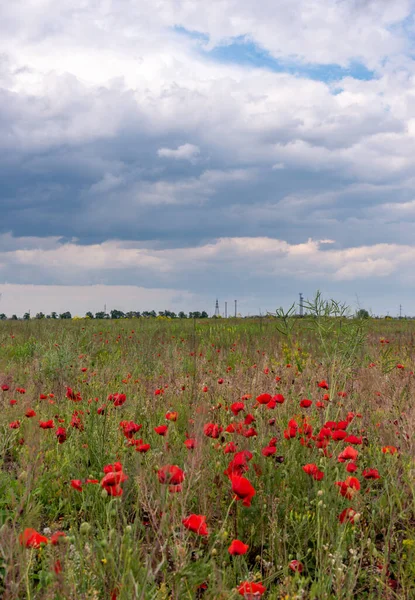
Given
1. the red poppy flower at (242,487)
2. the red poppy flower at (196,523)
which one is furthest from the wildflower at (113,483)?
the red poppy flower at (242,487)

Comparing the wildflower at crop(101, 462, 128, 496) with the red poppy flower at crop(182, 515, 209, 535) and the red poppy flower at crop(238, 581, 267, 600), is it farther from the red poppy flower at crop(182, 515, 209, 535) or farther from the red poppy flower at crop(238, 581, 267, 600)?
the red poppy flower at crop(238, 581, 267, 600)

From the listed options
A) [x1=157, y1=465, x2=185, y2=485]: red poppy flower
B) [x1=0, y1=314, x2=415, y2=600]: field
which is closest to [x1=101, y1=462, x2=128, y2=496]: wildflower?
[x1=0, y1=314, x2=415, y2=600]: field

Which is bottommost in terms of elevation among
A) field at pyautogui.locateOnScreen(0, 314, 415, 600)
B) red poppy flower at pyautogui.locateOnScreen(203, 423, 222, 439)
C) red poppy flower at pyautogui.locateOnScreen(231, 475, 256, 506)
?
field at pyautogui.locateOnScreen(0, 314, 415, 600)

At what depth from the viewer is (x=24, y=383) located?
706 cm

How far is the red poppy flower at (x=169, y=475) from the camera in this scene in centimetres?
199

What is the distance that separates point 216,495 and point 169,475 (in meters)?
1.39

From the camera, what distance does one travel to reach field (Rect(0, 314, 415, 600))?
207 centimetres

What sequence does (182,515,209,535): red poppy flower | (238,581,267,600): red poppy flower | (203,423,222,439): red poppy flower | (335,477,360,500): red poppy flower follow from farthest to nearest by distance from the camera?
(203,423,222,439): red poppy flower, (335,477,360,500): red poppy flower, (182,515,209,535): red poppy flower, (238,581,267,600): red poppy flower

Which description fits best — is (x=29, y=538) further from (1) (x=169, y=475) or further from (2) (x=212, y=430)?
(2) (x=212, y=430)

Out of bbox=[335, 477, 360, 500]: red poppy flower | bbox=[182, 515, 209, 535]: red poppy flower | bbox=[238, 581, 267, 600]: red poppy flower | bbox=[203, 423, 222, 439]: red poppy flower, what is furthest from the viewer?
bbox=[203, 423, 222, 439]: red poppy flower

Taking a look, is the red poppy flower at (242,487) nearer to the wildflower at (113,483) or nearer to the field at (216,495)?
the field at (216,495)

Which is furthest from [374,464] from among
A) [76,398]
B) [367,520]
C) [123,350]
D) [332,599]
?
[123,350]

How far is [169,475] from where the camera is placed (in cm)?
200

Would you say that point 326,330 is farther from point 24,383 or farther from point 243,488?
point 24,383
